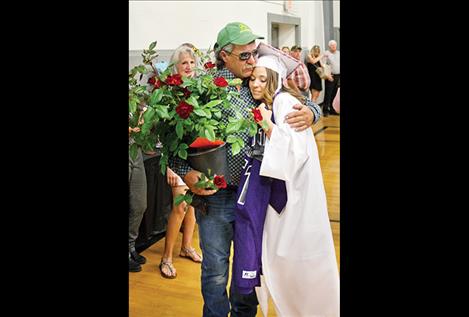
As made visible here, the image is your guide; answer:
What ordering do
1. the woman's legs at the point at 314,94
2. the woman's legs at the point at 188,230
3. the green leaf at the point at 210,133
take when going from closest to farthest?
the green leaf at the point at 210,133 → the woman's legs at the point at 314,94 → the woman's legs at the point at 188,230

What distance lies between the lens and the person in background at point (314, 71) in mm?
1965

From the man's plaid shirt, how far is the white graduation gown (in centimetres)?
8

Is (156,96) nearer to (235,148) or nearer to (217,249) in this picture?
(235,148)

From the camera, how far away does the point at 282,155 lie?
171 cm

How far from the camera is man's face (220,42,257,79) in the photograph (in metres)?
1.76

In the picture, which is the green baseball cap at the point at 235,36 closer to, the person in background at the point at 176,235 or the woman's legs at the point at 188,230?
the person in background at the point at 176,235

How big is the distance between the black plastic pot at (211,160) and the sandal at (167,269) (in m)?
0.80

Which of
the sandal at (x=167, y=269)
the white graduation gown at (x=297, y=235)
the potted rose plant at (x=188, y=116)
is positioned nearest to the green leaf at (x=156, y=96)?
the potted rose plant at (x=188, y=116)

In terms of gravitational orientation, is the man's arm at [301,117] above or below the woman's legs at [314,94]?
below

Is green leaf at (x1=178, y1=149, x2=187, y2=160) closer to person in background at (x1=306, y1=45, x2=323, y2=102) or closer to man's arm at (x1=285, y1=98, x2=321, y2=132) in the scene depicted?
man's arm at (x1=285, y1=98, x2=321, y2=132)

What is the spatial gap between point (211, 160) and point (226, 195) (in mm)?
161
